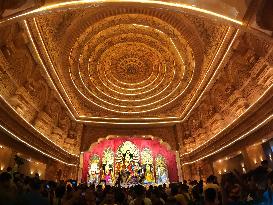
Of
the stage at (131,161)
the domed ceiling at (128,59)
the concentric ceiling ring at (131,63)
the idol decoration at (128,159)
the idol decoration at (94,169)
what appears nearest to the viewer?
the domed ceiling at (128,59)

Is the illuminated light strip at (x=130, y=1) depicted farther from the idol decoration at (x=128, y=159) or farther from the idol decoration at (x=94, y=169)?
the idol decoration at (x=94, y=169)

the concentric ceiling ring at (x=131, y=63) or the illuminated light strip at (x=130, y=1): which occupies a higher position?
the concentric ceiling ring at (x=131, y=63)

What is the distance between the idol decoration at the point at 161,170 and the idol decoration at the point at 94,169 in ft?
16.4

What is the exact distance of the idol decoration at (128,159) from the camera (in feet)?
65.6

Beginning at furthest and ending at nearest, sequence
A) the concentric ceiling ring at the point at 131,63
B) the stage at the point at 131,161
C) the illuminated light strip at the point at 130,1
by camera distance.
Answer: the stage at the point at 131,161 → the concentric ceiling ring at the point at 131,63 → the illuminated light strip at the point at 130,1

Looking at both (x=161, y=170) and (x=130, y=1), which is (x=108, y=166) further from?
(x=130, y=1)

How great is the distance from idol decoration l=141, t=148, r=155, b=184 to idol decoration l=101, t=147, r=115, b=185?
2717mm

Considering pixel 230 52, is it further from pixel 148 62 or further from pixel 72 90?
pixel 72 90

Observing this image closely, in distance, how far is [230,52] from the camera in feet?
36.1

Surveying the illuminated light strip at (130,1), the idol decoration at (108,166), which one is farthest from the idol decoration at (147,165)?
the illuminated light strip at (130,1)

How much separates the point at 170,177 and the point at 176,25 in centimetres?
1272

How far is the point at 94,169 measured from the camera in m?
19.9

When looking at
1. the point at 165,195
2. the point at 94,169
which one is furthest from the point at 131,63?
the point at 165,195

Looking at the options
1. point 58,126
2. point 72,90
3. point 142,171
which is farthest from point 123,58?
point 142,171
